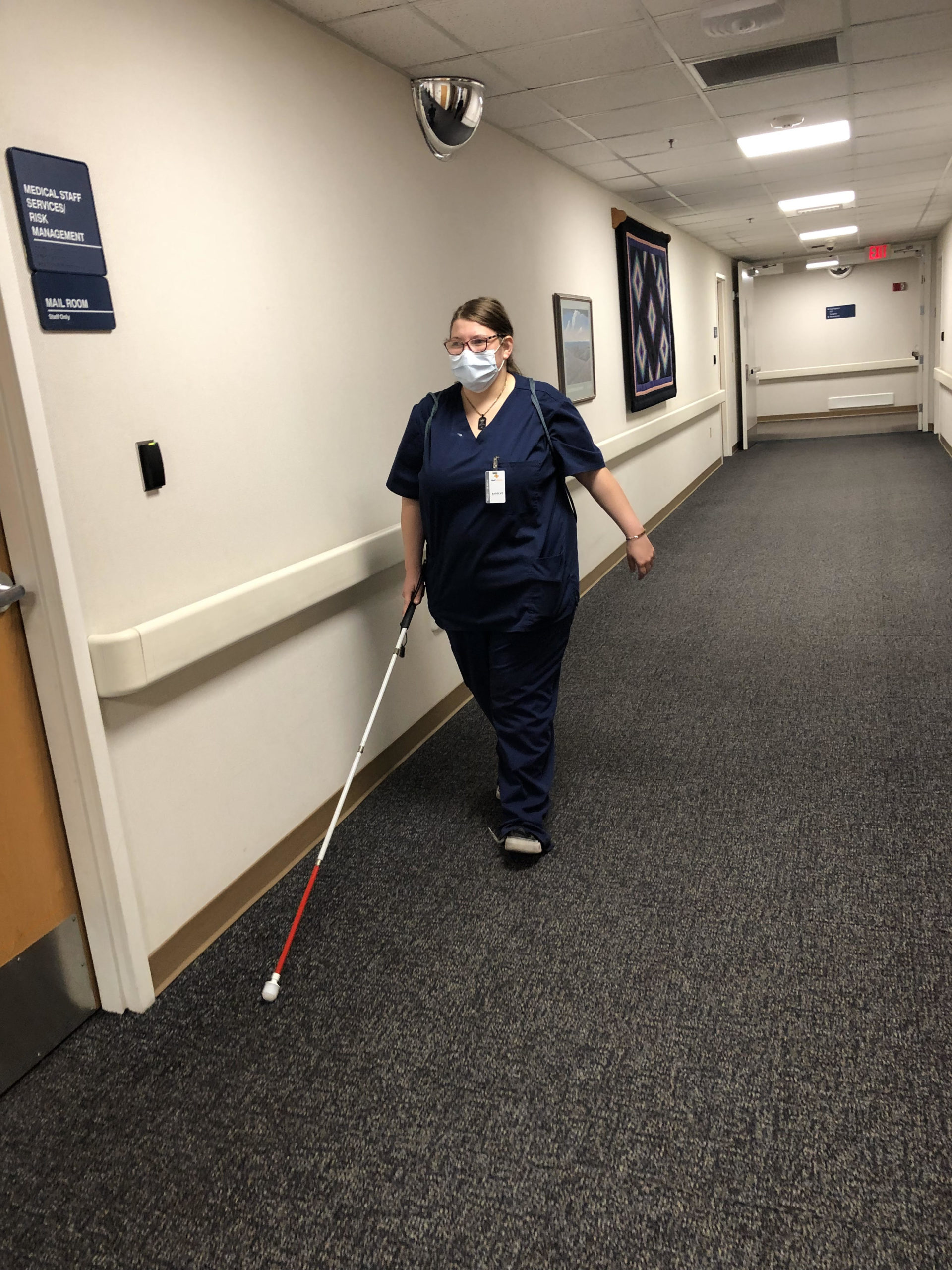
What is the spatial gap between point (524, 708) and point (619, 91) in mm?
2704

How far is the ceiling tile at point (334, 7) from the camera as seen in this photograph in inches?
103

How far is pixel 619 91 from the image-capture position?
3.84 metres

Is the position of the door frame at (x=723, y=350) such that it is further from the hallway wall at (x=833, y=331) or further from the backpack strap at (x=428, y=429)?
the backpack strap at (x=428, y=429)

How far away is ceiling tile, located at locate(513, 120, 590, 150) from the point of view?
4277 mm

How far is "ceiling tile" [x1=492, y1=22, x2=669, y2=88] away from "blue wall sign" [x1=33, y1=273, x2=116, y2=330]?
1.94 m

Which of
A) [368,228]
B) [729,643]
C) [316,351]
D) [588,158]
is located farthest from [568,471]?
[588,158]

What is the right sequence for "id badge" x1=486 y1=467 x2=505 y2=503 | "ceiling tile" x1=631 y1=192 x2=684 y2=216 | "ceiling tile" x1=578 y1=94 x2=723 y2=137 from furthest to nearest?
"ceiling tile" x1=631 y1=192 x2=684 y2=216, "ceiling tile" x1=578 y1=94 x2=723 y2=137, "id badge" x1=486 y1=467 x2=505 y2=503

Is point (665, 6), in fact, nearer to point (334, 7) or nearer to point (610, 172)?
point (334, 7)

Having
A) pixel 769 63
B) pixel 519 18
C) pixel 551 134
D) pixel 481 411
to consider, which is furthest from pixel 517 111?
pixel 481 411

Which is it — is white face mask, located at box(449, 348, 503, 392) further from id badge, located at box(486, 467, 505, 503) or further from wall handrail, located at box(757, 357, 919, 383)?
wall handrail, located at box(757, 357, 919, 383)

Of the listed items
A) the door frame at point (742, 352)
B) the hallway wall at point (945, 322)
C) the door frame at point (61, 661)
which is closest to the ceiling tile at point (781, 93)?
the door frame at point (61, 661)

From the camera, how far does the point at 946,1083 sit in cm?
170

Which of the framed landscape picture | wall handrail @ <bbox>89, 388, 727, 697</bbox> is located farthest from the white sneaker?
the framed landscape picture

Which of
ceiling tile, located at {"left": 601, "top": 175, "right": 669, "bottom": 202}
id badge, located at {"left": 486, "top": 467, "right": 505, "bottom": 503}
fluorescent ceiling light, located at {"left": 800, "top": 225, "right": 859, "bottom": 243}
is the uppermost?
fluorescent ceiling light, located at {"left": 800, "top": 225, "right": 859, "bottom": 243}
